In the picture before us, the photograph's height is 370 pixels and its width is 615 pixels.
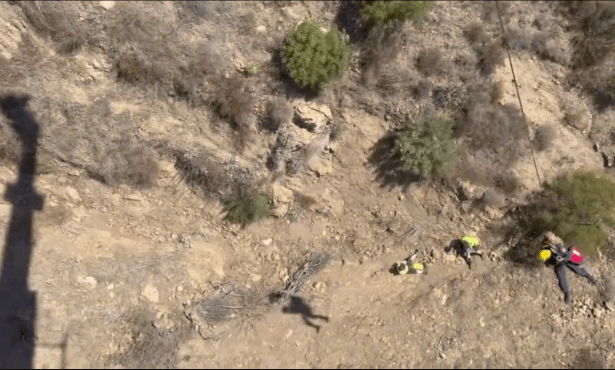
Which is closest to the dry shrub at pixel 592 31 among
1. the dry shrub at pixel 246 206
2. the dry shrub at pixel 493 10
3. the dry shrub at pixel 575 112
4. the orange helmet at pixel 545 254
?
the dry shrub at pixel 575 112

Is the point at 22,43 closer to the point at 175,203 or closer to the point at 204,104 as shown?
the point at 204,104

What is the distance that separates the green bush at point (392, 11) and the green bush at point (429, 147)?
2.37m

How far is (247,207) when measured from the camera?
938 centimetres

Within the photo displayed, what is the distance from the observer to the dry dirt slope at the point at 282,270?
812cm

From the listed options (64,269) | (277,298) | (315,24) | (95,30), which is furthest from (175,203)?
(315,24)

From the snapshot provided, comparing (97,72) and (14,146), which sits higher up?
(97,72)

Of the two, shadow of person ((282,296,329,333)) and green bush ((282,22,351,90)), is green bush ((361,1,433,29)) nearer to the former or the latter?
green bush ((282,22,351,90))

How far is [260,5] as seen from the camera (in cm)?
898

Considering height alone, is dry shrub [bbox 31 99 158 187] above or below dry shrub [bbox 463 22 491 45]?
below

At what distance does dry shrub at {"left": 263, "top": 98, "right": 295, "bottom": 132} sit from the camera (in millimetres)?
8992

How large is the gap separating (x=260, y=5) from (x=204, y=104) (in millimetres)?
2638

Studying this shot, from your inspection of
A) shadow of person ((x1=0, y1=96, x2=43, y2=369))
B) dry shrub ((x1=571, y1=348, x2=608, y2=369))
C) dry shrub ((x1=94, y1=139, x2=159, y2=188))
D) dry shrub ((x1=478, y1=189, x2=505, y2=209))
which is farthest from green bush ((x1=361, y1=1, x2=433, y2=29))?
dry shrub ((x1=571, y1=348, x2=608, y2=369))

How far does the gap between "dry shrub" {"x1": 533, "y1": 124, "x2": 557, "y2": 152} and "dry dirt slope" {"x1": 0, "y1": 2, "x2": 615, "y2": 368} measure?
11.7 inches

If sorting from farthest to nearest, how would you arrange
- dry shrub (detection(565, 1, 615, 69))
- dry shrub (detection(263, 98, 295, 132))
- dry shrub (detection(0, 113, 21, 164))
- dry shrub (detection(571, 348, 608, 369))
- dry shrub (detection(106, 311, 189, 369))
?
dry shrub (detection(565, 1, 615, 69))
dry shrub (detection(263, 98, 295, 132))
dry shrub (detection(0, 113, 21, 164))
dry shrub (detection(571, 348, 608, 369))
dry shrub (detection(106, 311, 189, 369))
